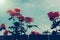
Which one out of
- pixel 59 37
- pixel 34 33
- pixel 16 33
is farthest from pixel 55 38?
pixel 16 33

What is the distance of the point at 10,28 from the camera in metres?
72.0

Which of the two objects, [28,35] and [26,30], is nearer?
[26,30]

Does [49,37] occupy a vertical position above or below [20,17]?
below

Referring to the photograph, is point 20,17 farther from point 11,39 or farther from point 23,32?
point 11,39

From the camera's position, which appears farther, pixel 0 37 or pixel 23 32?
pixel 0 37

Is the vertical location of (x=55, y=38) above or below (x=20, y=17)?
below

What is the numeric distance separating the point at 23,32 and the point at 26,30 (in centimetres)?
180

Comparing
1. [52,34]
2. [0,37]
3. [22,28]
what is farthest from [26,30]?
[0,37]

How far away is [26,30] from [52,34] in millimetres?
6915

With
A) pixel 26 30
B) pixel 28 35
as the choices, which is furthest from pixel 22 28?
pixel 28 35

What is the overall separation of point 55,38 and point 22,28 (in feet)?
32.8

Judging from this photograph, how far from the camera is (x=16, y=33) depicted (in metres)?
71.6

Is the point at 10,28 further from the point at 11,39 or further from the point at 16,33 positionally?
the point at 11,39

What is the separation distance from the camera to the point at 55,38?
253 ft
